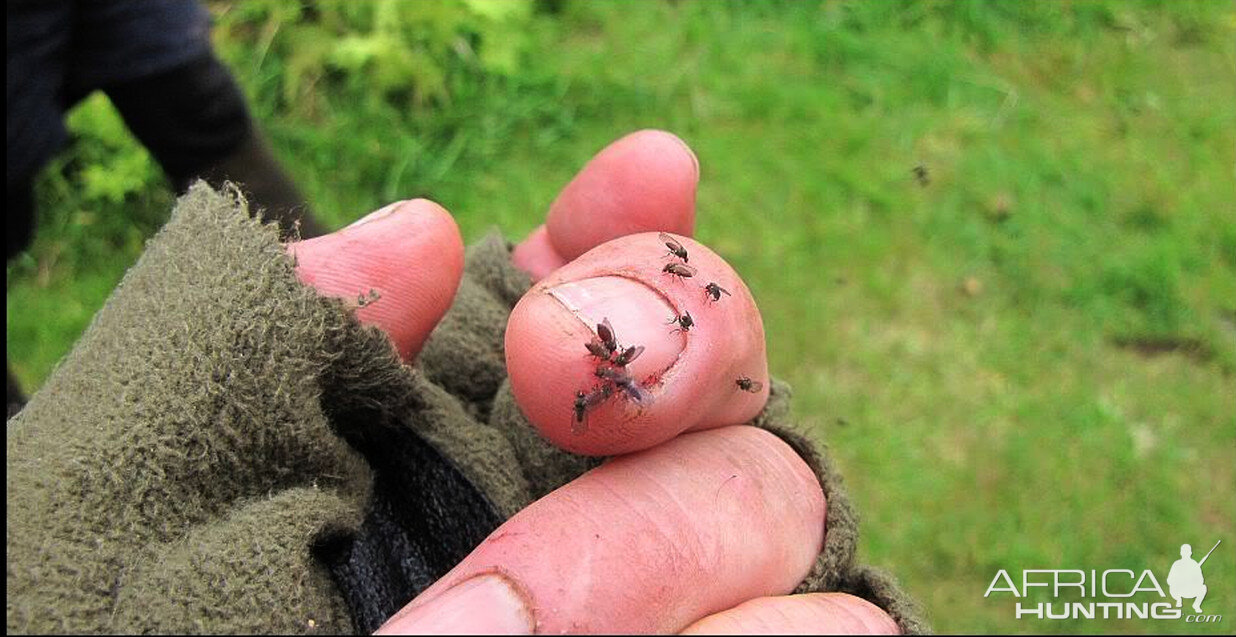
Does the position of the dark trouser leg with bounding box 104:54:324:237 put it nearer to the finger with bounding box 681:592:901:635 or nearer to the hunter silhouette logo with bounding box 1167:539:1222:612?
the finger with bounding box 681:592:901:635

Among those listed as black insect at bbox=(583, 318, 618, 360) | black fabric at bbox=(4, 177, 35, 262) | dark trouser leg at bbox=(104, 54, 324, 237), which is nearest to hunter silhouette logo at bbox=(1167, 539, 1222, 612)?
black insect at bbox=(583, 318, 618, 360)

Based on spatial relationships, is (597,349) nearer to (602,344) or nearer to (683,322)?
(602,344)

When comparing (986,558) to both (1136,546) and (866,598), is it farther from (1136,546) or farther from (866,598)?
(866,598)

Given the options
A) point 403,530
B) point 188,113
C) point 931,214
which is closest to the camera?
point 403,530

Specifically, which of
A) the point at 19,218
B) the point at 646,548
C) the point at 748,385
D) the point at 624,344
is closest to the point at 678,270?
the point at 624,344

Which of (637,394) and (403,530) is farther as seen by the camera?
(403,530)

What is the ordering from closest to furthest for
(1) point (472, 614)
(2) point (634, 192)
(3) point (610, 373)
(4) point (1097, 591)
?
(1) point (472, 614), (3) point (610, 373), (2) point (634, 192), (4) point (1097, 591)
